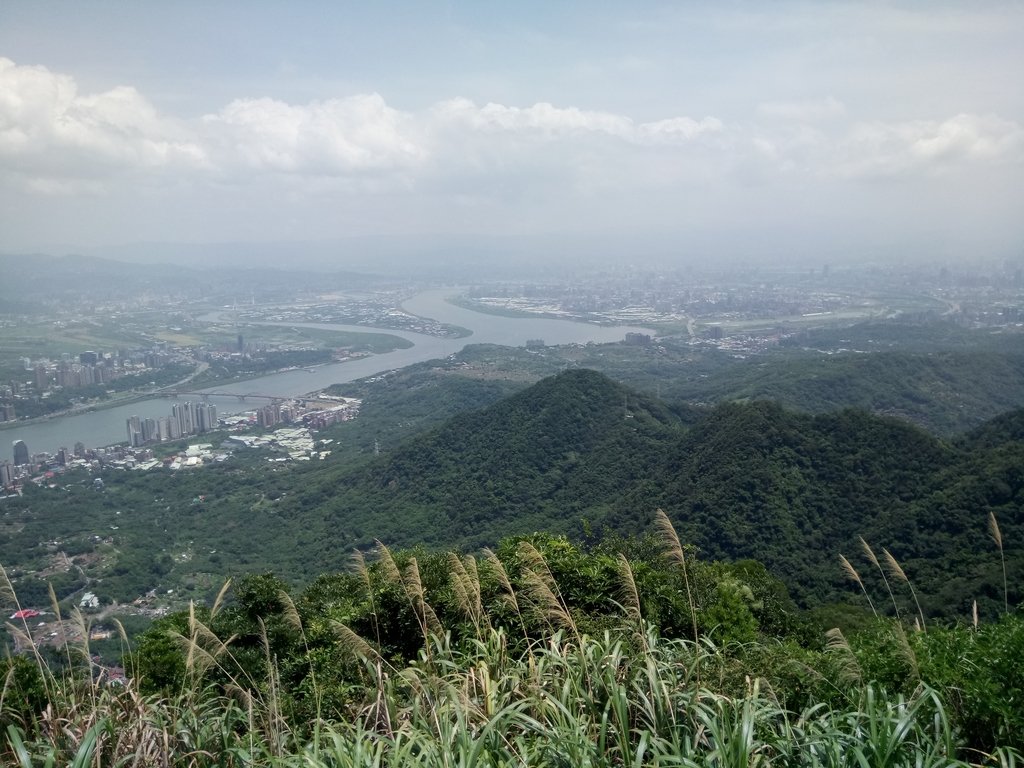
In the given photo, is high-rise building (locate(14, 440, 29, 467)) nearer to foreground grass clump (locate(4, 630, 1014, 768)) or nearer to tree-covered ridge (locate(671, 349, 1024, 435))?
foreground grass clump (locate(4, 630, 1014, 768))

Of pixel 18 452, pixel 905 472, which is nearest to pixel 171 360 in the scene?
pixel 18 452

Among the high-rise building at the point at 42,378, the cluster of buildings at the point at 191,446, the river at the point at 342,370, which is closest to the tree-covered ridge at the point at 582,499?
the cluster of buildings at the point at 191,446

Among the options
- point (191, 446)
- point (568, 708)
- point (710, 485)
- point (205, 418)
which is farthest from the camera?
point (205, 418)

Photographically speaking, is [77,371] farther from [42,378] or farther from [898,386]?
[898,386]

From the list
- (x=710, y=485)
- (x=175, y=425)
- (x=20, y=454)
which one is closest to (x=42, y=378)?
(x=175, y=425)

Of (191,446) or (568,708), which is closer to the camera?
(568,708)

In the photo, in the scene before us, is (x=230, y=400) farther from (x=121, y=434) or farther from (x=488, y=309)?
(x=488, y=309)
